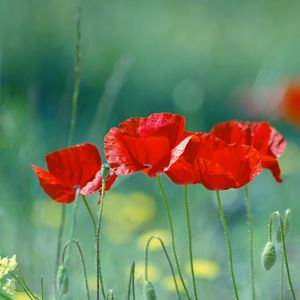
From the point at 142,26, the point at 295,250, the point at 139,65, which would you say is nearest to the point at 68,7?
the point at 142,26

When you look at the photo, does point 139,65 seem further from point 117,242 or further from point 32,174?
point 117,242

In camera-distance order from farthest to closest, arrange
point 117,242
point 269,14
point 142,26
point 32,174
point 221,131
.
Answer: point 269,14 < point 142,26 < point 32,174 < point 117,242 < point 221,131

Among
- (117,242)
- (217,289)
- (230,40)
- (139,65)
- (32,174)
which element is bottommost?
(217,289)

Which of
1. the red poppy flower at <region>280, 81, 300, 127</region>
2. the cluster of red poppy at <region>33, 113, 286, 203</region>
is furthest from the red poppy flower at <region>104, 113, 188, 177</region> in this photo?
the red poppy flower at <region>280, 81, 300, 127</region>

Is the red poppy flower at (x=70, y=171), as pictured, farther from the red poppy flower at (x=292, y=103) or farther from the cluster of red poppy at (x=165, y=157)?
the red poppy flower at (x=292, y=103)

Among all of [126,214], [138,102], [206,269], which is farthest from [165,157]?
[138,102]

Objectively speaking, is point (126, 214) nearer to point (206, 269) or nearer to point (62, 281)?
point (206, 269)
